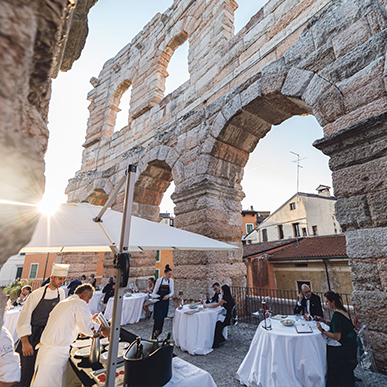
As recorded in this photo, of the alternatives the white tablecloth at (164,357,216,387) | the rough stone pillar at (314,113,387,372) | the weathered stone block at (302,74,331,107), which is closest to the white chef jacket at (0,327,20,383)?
the white tablecloth at (164,357,216,387)

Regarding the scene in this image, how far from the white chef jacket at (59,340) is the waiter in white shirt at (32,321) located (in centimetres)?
43

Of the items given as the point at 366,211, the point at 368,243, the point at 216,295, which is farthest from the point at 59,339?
the point at 366,211

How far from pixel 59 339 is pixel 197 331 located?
2250mm

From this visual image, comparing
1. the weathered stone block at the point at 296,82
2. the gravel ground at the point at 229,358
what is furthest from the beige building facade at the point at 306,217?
the weathered stone block at the point at 296,82

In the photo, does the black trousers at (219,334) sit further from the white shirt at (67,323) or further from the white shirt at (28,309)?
the white shirt at (28,309)

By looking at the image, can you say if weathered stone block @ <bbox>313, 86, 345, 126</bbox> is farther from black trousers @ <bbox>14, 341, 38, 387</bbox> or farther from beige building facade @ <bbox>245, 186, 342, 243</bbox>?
beige building facade @ <bbox>245, 186, 342, 243</bbox>

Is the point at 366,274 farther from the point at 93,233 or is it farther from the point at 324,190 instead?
the point at 324,190

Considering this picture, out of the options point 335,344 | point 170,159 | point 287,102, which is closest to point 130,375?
point 335,344

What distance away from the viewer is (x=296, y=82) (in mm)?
4082

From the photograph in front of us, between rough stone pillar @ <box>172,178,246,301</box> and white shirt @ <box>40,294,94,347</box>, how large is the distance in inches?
107

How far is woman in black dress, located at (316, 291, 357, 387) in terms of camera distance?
255 centimetres

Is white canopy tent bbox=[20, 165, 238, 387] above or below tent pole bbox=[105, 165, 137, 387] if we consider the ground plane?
above

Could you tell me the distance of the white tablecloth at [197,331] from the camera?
12.6 ft

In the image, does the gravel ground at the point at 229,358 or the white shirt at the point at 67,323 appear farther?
the gravel ground at the point at 229,358
